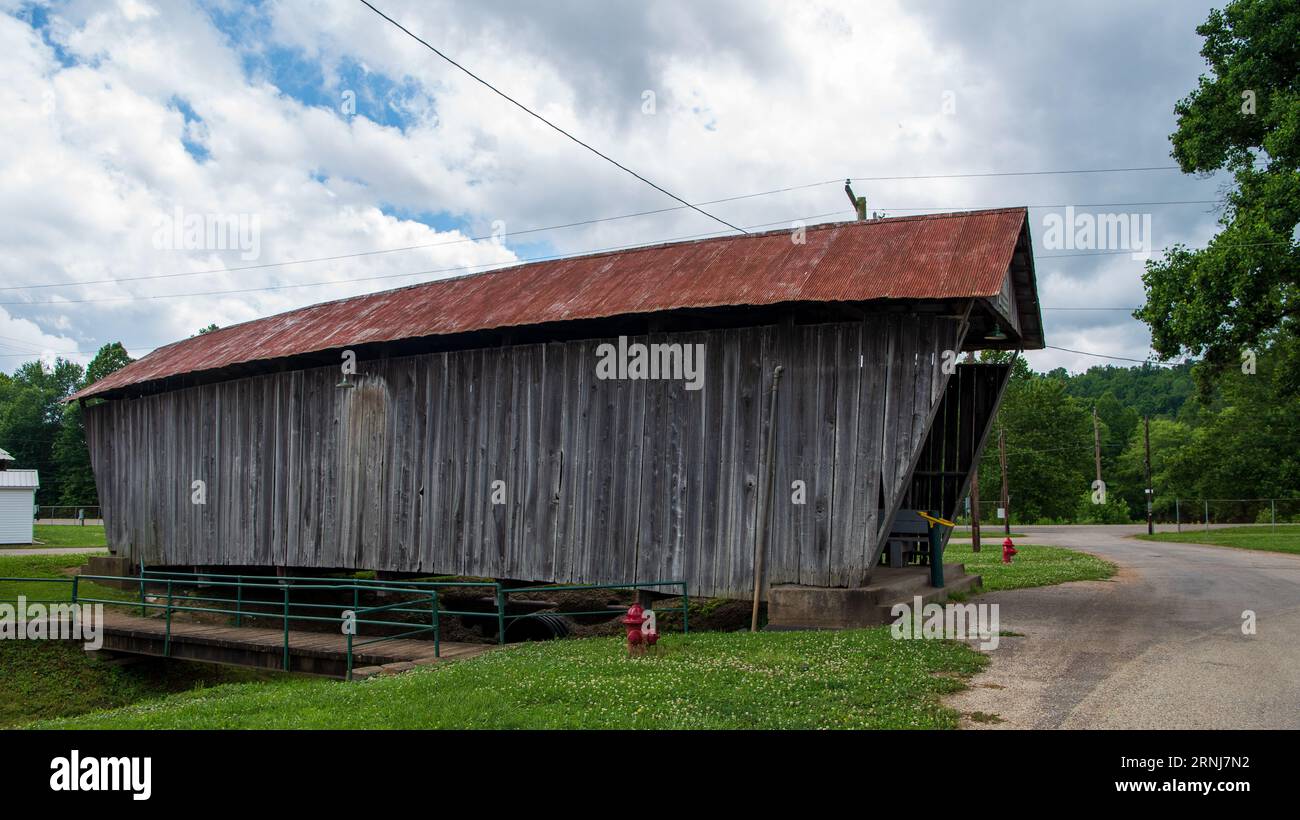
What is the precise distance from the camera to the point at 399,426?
17.2 m

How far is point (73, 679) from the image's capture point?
16.5m

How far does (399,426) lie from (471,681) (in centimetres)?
902

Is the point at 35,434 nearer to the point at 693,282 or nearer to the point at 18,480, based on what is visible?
the point at 18,480

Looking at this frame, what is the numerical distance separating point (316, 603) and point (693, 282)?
35.3ft

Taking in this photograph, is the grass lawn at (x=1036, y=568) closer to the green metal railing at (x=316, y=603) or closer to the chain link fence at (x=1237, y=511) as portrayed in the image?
the green metal railing at (x=316, y=603)

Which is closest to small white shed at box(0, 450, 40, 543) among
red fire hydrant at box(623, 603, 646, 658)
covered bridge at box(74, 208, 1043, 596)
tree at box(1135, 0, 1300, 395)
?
covered bridge at box(74, 208, 1043, 596)

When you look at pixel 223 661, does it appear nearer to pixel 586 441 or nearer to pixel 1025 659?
pixel 586 441

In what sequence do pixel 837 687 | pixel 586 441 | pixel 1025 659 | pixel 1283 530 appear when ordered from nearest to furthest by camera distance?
pixel 837 687
pixel 1025 659
pixel 586 441
pixel 1283 530

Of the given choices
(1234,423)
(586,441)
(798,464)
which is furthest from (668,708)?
(1234,423)

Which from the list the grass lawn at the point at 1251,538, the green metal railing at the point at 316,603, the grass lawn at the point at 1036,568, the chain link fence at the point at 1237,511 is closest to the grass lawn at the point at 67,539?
the green metal railing at the point at 316,603

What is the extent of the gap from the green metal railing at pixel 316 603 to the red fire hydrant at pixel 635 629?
4.88 feet

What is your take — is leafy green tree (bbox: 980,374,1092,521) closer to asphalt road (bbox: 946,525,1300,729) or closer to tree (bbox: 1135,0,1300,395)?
tree (bbox: 1135,0,1300,395)

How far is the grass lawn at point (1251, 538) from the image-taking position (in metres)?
30.2

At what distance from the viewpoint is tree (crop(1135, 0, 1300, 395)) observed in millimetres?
18438
